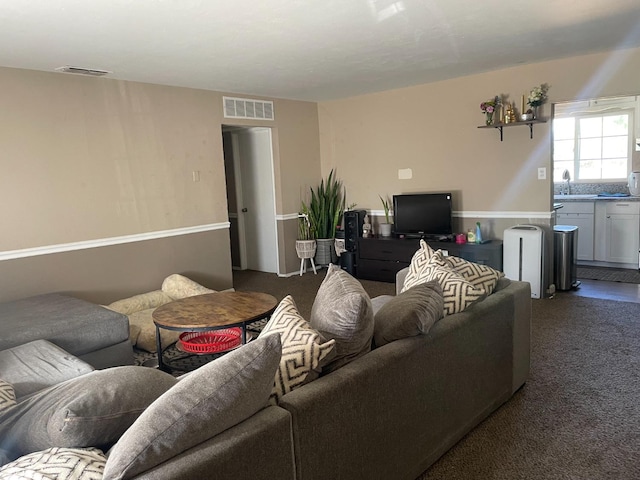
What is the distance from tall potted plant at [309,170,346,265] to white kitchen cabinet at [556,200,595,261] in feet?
9.48

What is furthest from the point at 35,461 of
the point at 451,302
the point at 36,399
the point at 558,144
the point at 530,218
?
the point at 558,144

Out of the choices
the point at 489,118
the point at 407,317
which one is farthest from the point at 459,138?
the point at 407,317

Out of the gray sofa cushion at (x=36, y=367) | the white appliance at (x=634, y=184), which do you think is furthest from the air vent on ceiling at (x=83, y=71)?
the white appliance at (x=634, y=184)

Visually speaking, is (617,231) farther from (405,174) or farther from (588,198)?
(405,174)

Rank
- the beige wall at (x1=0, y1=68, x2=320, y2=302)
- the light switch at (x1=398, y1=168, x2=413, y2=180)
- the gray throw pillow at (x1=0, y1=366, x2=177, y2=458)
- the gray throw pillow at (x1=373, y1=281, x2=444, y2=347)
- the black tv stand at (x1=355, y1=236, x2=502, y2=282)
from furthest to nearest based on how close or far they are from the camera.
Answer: the light switch at (x1=398, y1=168, x2=413, y2=180), the black tv stand at (x1=355, y1=236, x2=502, y2=282), the beige wall at (x1=0, y1=68, x2=320, y2=302), the gray throw pillow at (x1=373, y1=281, x2=444, y2=347), the gray throw pillow at (x1=0, y1=366, x2=177, y2=458)

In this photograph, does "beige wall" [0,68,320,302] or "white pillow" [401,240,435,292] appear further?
"beige wall" [0,68,320,302]

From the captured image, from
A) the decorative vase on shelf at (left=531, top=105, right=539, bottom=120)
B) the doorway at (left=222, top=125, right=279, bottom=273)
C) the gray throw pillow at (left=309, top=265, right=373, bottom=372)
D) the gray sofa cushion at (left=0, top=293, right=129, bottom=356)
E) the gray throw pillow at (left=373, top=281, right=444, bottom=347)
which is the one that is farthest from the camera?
the doorway at (left=222, top=125, right=279, bottom=273)

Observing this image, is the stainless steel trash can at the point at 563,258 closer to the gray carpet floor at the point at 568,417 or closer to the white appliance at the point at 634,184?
the gray carpet floor at the point at 568,417

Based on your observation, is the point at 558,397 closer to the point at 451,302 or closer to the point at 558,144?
the point at 451,302

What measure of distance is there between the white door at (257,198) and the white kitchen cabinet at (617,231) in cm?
408

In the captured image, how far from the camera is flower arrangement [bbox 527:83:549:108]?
488cm

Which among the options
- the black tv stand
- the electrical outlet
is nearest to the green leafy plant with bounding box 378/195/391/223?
the black tv stand

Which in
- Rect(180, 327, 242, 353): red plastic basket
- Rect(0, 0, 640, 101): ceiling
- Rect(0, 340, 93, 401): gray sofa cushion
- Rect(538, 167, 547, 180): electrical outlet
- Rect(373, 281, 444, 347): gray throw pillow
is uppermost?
Rect(0, 0, 640, 101): ceiling

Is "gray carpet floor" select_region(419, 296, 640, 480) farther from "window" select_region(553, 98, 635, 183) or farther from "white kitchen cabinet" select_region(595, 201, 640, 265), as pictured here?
"window" select_region(553, 98, 635, 183)
